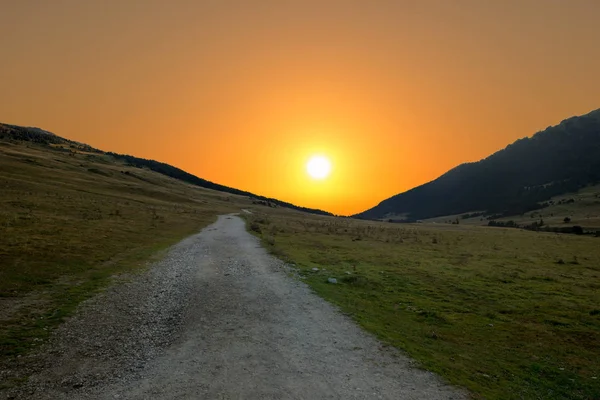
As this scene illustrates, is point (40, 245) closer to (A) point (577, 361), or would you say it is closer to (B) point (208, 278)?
(B) point (208, 278)

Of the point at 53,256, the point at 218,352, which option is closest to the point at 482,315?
the point at 218,352

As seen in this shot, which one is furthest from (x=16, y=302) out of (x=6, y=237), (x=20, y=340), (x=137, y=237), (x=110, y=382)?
(x=137, y=237)

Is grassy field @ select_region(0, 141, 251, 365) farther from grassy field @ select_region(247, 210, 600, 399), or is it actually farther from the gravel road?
grassy field @ select_region(247, 210, 600, 399)

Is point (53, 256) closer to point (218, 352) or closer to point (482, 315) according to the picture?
point (218, 352)

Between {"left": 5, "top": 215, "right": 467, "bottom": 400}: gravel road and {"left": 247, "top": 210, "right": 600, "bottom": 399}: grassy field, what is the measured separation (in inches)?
70.4

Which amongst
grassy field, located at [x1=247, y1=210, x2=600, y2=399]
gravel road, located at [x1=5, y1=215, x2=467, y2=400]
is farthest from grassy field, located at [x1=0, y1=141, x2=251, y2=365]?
grassy field, located at [x1=247, y1=210, x2=600, y2=399]

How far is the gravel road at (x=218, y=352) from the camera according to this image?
390 inches

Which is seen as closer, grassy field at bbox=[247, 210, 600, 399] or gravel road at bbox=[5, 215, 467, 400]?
gravel road at bbox=[5, 215, 467, 400]

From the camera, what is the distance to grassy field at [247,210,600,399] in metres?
11.9

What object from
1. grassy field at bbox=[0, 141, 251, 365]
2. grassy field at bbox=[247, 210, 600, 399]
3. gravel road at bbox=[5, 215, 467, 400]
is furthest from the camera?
grassy field at bbox=[0, 141, 251, 365]

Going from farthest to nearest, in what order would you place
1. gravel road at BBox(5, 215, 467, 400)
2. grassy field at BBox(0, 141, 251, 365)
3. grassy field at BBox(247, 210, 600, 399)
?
grassy field at BBox(0, 141, 251, 365) < grassy field at BBox(247, 210, 600, 399) < gravel road at BBox(5, 215, 467, 400)

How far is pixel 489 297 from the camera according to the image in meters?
22.8

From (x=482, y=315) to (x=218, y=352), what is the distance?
1500 cm

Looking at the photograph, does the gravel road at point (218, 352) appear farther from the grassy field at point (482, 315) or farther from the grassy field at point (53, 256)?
the grassy field at point (482, 315)
